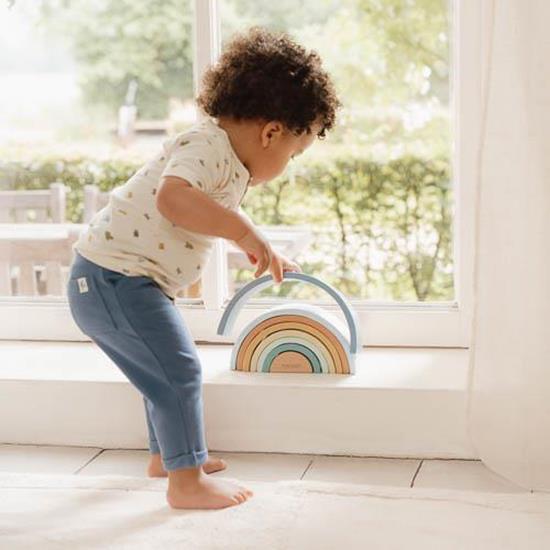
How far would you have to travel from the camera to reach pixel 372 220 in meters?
2.37

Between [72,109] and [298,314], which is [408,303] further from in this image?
[72,109]

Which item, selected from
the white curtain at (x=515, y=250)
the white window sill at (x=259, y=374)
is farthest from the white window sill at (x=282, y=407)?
the white curtain at (x=515, y=250)

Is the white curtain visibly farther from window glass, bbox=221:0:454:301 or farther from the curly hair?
window glass, bbox=221:0:454:301

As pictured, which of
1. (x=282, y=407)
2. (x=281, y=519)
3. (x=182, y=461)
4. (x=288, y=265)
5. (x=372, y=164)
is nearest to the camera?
(x=281, y=519)

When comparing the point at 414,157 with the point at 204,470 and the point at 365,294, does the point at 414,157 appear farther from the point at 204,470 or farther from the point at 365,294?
the point at 204,470

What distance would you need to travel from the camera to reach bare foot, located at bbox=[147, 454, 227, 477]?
2.01 metres

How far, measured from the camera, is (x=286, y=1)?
228 centimetres

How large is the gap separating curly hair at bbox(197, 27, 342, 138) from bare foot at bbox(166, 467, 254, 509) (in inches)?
22.8

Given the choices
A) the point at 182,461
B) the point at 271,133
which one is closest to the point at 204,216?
the point at 271,133

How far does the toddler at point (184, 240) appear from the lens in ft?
6.09

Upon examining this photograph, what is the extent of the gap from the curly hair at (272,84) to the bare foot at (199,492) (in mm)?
578

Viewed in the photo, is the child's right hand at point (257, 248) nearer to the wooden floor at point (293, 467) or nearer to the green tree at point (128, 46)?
the wooden floor at point (293, 467)

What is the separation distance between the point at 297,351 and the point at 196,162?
0.49m

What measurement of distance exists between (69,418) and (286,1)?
903mm
